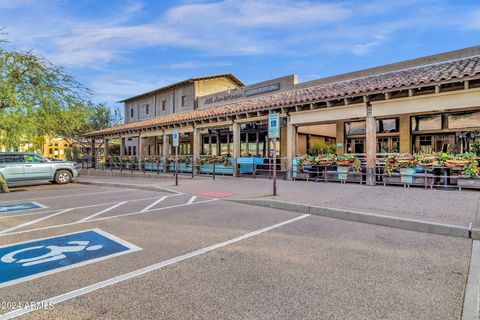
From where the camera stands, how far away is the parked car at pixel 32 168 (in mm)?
13141

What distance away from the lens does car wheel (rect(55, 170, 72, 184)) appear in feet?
48.4

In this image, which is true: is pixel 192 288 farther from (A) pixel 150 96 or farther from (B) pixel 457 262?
(A) pixel 150 96

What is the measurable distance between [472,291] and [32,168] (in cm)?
1645

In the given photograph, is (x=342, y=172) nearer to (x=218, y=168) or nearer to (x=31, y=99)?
(x=218, y=168)

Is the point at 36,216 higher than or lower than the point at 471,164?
lower

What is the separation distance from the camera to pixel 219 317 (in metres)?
2.51

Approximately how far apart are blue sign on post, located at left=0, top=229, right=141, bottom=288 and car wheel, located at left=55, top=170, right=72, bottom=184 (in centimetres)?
1147

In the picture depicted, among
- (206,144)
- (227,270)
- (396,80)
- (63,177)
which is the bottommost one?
(227,270)

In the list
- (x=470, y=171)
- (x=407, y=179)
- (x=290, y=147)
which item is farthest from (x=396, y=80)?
(x=290, y=147)

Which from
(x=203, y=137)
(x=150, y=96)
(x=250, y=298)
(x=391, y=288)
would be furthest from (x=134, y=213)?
(x=150, y=96)

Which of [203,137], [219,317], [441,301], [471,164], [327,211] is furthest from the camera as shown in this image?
[203,137]

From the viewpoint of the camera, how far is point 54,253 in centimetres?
414

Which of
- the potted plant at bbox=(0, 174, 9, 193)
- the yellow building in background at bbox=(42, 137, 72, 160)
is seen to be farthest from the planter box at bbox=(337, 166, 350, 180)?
the yellow building in background at bbox=(42, 137, 72, 160)

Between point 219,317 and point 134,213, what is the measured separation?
16.8ft
